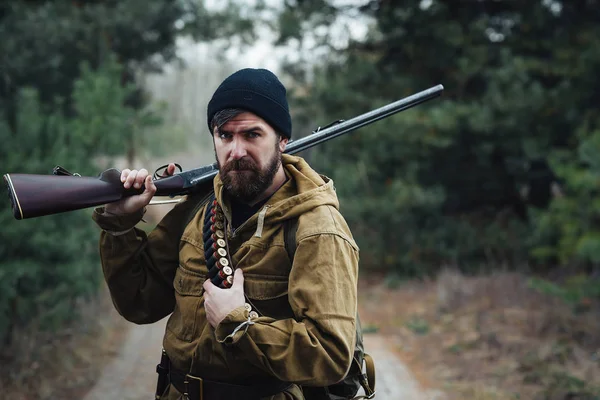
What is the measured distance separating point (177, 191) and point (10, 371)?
12.6ft

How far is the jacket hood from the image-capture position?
2.49 m

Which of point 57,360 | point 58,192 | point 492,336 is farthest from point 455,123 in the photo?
point 58,192

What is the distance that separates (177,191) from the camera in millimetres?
2932

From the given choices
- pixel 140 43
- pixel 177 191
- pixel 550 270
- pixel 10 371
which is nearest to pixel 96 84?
pixel 10 371

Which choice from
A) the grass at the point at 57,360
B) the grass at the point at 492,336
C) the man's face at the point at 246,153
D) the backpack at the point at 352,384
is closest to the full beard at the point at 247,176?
the man's face at the point at 246,153

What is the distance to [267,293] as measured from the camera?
2.50m

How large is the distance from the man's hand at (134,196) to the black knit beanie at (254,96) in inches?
15.1

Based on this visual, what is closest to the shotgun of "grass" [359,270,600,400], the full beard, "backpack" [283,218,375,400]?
the full beard

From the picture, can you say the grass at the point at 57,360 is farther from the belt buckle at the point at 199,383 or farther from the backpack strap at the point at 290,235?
the backpack strap at the point at 290,235

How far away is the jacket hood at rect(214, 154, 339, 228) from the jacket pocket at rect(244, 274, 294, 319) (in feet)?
0.76

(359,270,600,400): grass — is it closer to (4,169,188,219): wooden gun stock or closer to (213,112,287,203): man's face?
(213,112,287,203): man's face

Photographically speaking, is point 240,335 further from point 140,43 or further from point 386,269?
point 140,43

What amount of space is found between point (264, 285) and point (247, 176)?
44 cm

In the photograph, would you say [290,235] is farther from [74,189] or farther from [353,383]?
[74,189]
